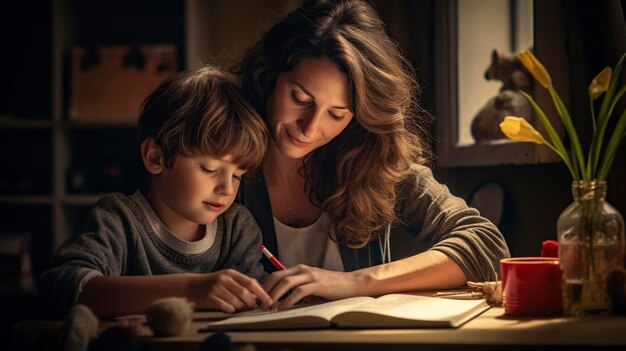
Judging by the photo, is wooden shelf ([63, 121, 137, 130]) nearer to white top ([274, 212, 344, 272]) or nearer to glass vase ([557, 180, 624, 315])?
white top ([274, 212, 344, 272])

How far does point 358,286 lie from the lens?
1330 mm

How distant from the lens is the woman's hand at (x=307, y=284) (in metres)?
1.21

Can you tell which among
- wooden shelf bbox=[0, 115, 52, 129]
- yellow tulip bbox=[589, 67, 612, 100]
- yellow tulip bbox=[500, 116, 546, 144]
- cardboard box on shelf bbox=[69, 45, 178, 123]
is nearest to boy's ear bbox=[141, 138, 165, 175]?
yellow tulip bbox=[500, 116, 546, 144]

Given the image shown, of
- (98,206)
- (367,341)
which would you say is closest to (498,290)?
(367,341)

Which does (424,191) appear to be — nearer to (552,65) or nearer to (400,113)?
(400,113)

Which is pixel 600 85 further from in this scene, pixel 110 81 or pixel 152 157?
pixel 110 81

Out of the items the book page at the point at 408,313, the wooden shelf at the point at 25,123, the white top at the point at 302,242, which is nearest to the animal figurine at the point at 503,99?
the white top at the point at 302,242

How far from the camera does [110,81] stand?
9.90 ft

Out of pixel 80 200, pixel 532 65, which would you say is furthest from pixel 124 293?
pixel 80 200

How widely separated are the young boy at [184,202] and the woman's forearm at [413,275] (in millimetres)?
226

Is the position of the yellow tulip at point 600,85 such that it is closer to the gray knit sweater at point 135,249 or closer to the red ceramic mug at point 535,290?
the red ceramic mug at point 535,290

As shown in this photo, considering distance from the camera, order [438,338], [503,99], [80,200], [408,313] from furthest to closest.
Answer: [80,200] → [503,99] → [408,313] → [438,338]

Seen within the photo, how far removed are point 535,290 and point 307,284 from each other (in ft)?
1.14

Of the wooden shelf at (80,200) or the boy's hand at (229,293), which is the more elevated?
the wooden shelf at (80,200)
